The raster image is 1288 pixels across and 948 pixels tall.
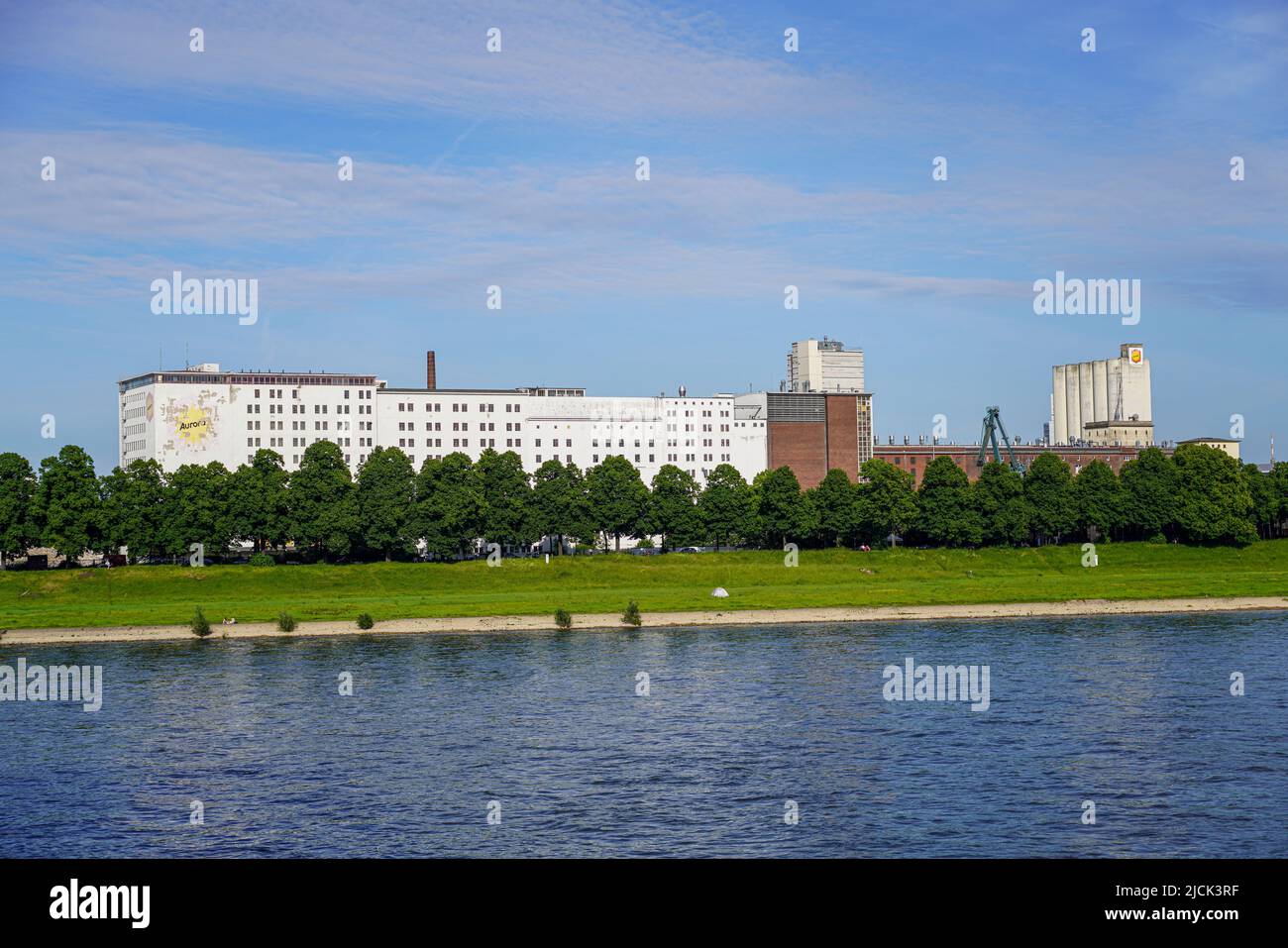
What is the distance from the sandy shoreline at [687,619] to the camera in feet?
335

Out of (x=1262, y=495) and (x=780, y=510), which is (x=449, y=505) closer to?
Result: (x=780, y=510)

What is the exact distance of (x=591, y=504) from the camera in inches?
6309

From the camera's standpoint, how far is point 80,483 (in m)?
136

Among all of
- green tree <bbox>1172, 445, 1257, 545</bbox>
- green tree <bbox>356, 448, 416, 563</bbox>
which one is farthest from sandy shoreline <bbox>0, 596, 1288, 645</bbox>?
green tree <bbox>1172, 445, 1257, 545</bbox>

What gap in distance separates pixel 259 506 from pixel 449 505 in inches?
803

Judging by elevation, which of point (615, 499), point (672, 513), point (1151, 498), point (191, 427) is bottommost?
point (672, 513)

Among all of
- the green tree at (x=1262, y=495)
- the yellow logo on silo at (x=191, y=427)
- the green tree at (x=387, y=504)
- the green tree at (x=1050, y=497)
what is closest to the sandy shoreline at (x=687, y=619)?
the green tree at (x=387, y=504)

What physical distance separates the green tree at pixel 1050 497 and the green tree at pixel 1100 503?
3.58ft

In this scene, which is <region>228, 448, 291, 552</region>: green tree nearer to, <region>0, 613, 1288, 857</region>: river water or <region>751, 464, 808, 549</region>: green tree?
<region>0, 613, 1288, 857</region>: river water

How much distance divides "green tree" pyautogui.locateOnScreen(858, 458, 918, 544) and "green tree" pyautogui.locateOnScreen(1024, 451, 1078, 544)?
14.5 meters

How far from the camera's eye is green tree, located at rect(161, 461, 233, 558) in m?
138

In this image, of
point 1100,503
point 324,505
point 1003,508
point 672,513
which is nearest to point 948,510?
point 1003,508

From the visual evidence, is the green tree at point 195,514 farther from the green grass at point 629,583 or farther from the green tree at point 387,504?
the green tree at point 387,504
